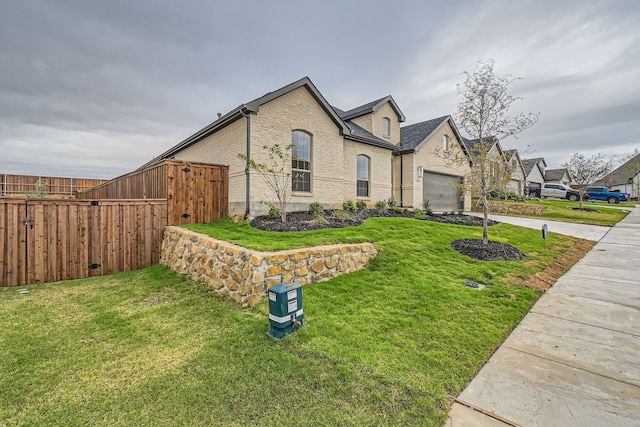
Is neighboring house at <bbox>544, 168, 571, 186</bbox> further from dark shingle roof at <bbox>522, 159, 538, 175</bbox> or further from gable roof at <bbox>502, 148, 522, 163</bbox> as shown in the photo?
gable roof at <bbox>502, 148, 522, 163</bbox>

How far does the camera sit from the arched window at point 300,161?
35.1ft

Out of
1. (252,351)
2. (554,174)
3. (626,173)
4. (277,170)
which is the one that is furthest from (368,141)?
(626,173)

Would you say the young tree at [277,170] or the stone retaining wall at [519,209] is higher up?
the young tree at [277,170]

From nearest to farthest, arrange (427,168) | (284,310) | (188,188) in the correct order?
(284,310), (188,188), (427,168)

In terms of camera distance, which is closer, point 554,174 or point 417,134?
point 417,134

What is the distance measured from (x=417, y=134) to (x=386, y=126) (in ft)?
7.40

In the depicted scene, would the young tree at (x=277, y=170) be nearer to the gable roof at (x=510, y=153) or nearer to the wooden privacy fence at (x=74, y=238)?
the wooden privacy fence at (x=74, y=238)

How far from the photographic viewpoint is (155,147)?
2338 cm

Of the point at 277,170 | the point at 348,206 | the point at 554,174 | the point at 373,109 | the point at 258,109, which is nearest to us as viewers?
the point at 258,109

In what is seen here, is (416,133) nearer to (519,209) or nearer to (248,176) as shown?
(519,209)

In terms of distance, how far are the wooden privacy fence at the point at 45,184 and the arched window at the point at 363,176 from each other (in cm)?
2536

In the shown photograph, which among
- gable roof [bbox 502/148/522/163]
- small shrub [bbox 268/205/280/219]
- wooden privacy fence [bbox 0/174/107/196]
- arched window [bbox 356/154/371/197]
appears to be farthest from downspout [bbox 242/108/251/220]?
wooden privacy fence [bbox 0/174/107/196]

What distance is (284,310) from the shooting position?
3.40 meters

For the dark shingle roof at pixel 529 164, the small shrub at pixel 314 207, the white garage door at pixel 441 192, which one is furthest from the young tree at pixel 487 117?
the dark shingle roof at pixel 529 164
